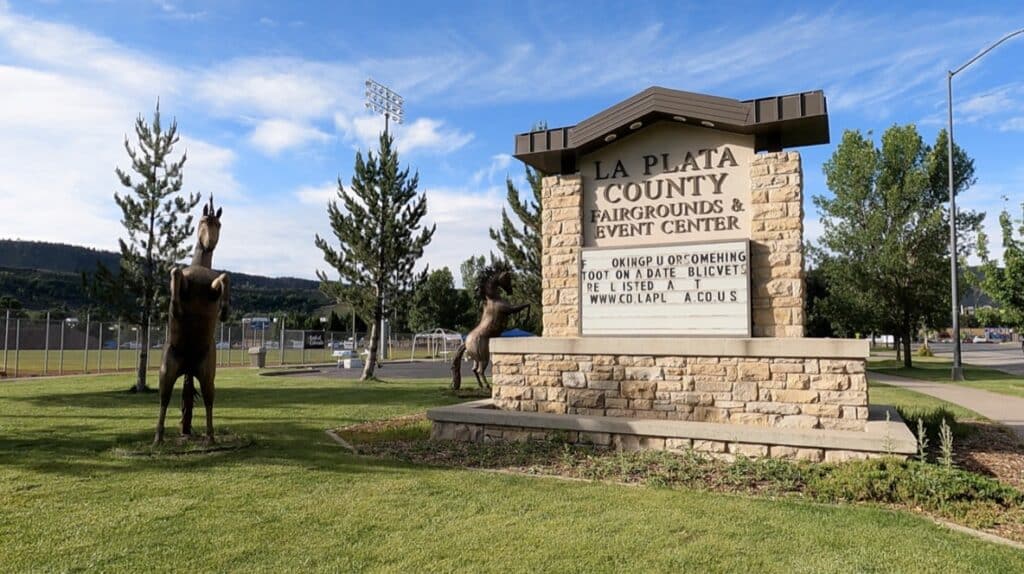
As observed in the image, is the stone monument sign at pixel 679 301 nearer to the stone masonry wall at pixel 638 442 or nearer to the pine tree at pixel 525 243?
the stone masonry wall at pixel 638 442

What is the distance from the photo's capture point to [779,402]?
7.53 m

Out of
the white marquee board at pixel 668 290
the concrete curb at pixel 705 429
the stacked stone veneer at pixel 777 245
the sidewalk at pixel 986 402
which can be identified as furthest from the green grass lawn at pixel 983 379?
the white marquee board at pixel 668 290

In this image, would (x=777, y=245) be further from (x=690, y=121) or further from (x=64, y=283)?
(x=64, y=283)

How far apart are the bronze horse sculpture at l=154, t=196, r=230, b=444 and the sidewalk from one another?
11.9 meters

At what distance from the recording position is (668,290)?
28.0 feet

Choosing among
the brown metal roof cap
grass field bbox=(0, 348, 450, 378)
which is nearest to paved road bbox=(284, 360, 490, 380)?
grass field bbox=(0, 348, 450, 378)

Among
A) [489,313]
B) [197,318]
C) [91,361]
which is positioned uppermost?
[489,313]

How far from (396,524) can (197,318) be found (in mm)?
4293

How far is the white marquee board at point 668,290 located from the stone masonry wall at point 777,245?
0.63ft

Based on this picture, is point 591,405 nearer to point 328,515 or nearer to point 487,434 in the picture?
point 487,434

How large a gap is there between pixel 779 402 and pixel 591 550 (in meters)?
4.22

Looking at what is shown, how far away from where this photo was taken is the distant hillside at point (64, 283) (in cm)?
9612

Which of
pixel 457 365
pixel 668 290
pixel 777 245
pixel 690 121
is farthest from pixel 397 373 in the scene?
pixel 777 245

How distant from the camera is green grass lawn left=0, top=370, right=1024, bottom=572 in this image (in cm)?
410
